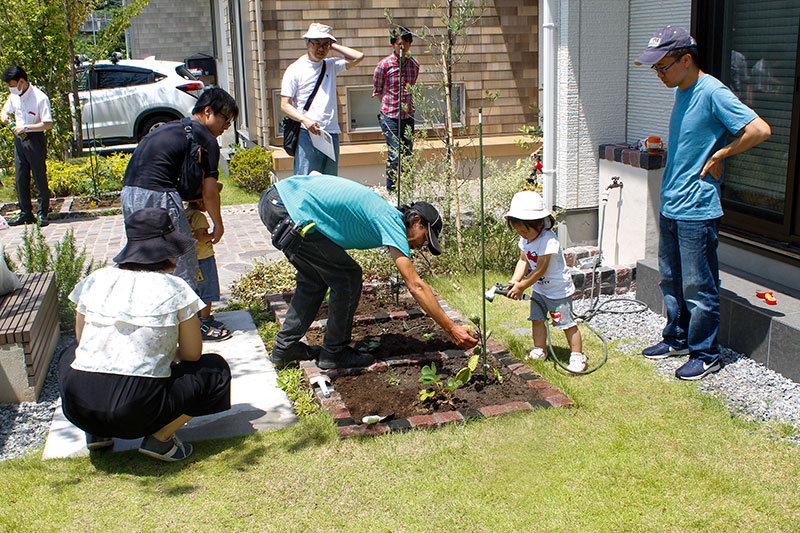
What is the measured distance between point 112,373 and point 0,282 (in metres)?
2.35

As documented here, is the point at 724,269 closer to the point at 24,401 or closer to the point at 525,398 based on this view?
the point at 525,398

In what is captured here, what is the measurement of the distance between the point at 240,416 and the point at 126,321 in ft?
3.62

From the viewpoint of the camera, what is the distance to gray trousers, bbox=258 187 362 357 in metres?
4.96

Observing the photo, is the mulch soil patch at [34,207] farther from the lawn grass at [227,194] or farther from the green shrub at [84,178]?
the lawn grass at [227,194]

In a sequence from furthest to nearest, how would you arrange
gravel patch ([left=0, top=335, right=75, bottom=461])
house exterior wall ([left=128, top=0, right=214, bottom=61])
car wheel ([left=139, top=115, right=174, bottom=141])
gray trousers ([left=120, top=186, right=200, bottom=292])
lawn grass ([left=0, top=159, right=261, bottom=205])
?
1. house exterior wall ([left=128, top=0, right=214, bottom=61])
2. car wheel ([left=139, top=115, right=174, bottom=141])
3. lawn grass ([left=0, top=159, right=261, bottom=205])
4. gray trousers ([left=120, top=186, right=200, bottom=292])
5. gravel patch ([left=0, top=335, right=75, bottom=461])

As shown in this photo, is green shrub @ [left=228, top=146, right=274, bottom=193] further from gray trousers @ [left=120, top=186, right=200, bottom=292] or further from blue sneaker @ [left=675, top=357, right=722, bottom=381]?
blue sneaker @ [left=675, top=357, right=722, bottom=381]

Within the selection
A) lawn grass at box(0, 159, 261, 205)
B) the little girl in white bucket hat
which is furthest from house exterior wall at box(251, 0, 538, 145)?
the little girl in white bucket hat

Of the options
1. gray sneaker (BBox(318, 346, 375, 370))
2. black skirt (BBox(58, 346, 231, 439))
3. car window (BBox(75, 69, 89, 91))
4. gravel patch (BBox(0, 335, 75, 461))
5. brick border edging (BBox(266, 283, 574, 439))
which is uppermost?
car window (BBox(75, 69, 89, 91))

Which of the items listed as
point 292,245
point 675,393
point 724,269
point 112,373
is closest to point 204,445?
point 112,373

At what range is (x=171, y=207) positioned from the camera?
18.2 feet

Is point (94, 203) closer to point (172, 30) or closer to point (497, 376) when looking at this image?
point (497, 376)

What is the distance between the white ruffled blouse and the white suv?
43.1 feet

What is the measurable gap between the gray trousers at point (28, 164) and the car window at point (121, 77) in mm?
6904

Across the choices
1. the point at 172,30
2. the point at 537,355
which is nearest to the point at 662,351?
the point at 537,355
